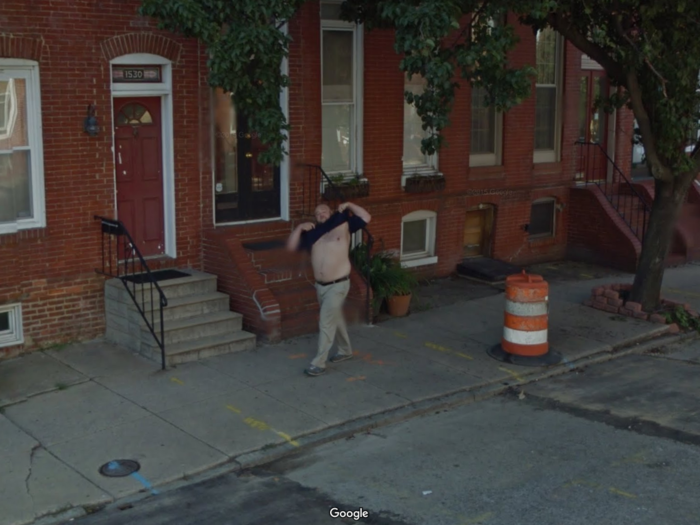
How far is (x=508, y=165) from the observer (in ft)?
52.7

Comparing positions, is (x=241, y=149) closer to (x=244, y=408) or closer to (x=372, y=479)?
(x=244, y=408)

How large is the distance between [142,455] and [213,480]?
0.76 meters

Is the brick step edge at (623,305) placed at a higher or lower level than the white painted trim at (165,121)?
lower

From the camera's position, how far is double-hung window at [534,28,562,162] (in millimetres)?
16703

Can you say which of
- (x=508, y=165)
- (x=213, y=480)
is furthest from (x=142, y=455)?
(x=508, y=165)

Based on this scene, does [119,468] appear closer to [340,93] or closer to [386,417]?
[386,417]

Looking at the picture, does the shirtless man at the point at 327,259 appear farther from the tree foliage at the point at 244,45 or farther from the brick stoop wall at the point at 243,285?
the brick stoop wall at the point at 243,285

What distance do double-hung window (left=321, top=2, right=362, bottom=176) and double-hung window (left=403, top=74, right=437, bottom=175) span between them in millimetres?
1128

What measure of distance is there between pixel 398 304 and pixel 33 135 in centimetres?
523

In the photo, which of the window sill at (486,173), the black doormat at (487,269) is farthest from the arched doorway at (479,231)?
the window sill at (486,173)

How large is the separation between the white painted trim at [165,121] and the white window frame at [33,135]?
91 cm

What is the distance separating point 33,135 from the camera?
1053 centimetres

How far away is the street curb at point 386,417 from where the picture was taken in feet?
24.6

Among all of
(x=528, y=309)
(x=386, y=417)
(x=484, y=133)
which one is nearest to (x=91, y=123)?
(x=386, y=417)
